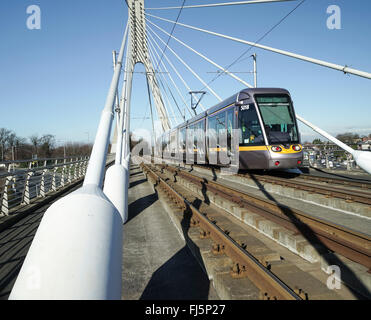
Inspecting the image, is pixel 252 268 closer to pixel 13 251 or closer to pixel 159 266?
pixel 159 266

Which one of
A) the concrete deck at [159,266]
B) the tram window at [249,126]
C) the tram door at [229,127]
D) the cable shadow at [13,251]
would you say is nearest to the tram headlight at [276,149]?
the tram window at [249,126]

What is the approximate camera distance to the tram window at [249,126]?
1147 centimetres

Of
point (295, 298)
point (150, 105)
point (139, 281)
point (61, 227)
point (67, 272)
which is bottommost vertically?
point (139, 281)

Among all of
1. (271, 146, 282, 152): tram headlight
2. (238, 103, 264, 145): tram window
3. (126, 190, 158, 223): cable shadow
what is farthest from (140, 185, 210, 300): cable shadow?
(238, 103, 264, 145): tram window

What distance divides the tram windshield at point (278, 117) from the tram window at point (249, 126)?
0.26 m

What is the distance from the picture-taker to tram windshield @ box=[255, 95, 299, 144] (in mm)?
11391

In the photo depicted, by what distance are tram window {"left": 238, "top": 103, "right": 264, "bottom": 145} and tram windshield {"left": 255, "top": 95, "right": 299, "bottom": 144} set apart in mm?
261

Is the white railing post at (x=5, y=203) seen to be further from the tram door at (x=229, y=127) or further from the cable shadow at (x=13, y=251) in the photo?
the tram door at (x=229, y=127)
